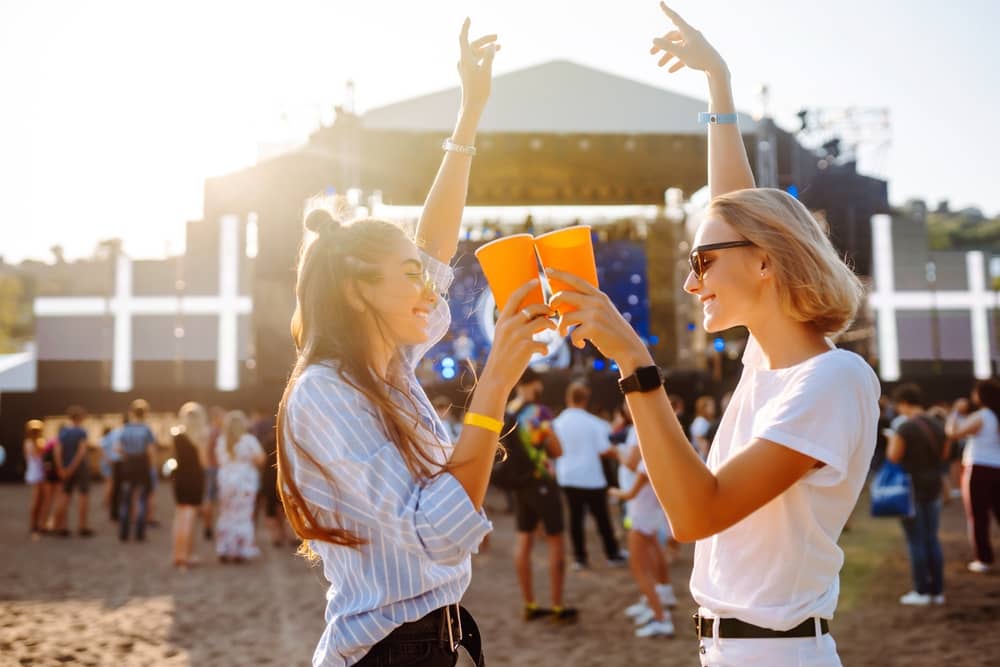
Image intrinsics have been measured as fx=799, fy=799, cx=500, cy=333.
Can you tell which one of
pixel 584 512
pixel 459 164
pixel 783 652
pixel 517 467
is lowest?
pixel 584 512

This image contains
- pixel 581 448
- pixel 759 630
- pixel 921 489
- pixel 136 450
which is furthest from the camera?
pixel 136 450

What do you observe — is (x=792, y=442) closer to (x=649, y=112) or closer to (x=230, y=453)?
(x=230, y=453)

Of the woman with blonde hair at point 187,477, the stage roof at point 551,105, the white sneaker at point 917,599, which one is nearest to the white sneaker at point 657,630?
the white sneaker at point 917,599

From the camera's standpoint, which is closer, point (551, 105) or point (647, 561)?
point (647, 561)

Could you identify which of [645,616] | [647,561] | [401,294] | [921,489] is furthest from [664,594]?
[401,294]

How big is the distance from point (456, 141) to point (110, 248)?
2128cm

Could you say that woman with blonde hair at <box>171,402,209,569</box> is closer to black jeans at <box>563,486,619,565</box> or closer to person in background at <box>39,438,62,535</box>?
person in background at <box>39,438,62,535</box>

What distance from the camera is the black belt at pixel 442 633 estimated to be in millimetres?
1431

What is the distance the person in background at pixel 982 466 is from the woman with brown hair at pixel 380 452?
23.8 feet

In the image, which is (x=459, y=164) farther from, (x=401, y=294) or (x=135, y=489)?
(x=135, y=489)

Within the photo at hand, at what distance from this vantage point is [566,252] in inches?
54.3

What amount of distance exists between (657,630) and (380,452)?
16.7 feet

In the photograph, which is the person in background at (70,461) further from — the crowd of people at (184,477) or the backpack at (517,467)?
the backpack at (517,467)

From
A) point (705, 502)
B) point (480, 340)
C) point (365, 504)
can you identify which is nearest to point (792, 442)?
point (705, 502)
